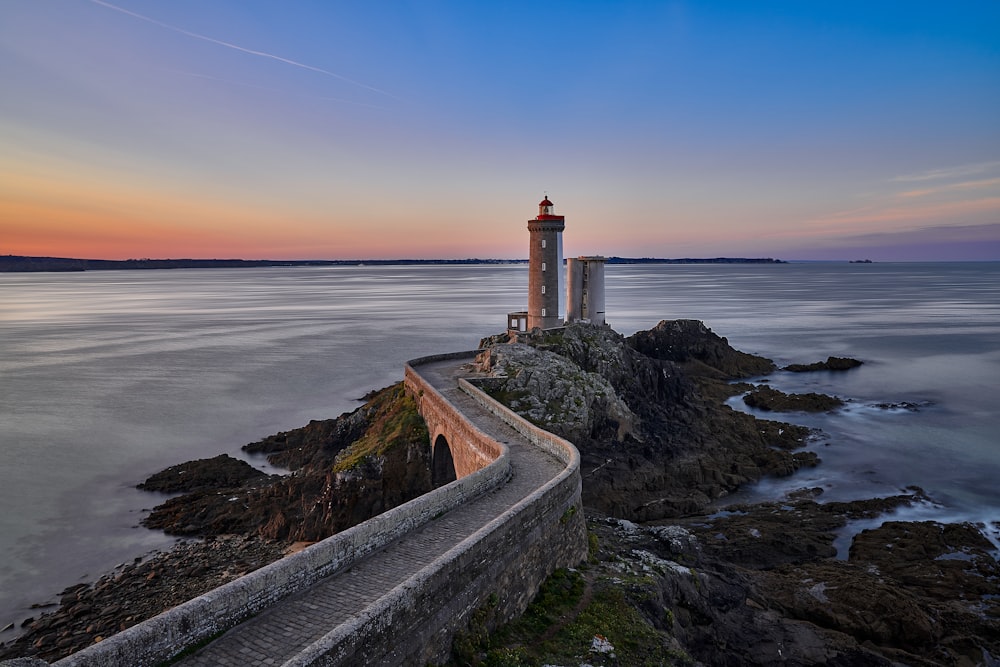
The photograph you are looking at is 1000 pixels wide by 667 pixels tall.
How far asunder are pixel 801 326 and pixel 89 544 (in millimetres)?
78140

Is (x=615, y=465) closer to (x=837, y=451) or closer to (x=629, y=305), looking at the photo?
(x=837, y=451)

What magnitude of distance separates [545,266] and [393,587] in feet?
81.1

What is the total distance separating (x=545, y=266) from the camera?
1296 inches

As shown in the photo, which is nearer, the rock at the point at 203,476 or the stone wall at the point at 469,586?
the stone wall at the point at 469,586

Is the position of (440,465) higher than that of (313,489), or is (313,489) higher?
(440,465)

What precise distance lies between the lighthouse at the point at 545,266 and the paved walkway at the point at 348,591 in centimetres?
1831

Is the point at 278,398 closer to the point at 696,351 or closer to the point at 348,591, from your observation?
the point at 696,351

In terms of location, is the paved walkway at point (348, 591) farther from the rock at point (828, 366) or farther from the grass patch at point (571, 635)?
the rock at point (828, 366)

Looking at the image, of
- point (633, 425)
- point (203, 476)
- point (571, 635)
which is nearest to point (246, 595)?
point (571, 635)

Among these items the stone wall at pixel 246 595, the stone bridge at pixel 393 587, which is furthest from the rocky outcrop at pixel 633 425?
the stone wall at pixel 246 595

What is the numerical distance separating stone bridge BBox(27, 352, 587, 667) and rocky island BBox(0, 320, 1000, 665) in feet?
2.66

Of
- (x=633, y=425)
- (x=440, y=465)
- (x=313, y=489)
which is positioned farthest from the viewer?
(x=633, y=425)

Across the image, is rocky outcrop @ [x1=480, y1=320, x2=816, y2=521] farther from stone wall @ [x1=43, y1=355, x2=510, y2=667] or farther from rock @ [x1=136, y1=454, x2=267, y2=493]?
rock @ [x1=136, y1=454, x2=267, y2=493]

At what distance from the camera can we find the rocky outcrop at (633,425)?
23.5 metres
